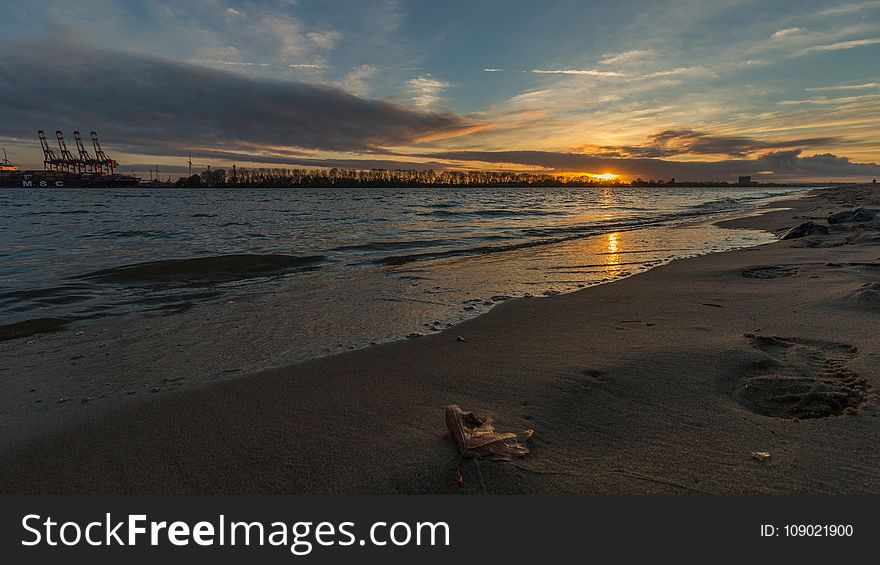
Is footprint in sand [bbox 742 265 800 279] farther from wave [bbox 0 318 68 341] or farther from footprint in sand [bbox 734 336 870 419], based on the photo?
wave [bbox 0 318 68 341]

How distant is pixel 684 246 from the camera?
11.5m

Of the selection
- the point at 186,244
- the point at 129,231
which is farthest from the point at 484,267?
the point at 129,231

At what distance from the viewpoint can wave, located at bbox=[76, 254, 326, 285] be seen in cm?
795

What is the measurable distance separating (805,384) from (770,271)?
5112 millimetres

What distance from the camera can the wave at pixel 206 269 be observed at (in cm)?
795

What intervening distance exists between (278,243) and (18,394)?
10.2 meters

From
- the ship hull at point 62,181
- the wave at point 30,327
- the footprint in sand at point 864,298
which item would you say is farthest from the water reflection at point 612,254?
the ship hull at point 62,181

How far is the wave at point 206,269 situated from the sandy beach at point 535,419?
5.43 metres

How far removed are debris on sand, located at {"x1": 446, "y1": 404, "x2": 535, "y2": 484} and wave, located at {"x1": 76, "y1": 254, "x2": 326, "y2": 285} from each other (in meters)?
6.74

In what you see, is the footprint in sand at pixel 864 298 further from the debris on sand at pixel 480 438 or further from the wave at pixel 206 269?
the wave at pixel 206 269

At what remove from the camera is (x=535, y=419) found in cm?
246

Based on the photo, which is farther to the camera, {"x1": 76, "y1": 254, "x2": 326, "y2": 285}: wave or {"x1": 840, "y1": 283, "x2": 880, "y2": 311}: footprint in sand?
{"x1": 76, "y1": 254, "x2": 326, "y2": 285}: wave

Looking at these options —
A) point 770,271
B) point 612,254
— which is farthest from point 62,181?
point 770,271

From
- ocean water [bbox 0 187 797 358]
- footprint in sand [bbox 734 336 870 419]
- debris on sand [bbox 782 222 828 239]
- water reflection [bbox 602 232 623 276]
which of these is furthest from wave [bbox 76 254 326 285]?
debris on sand [bbox 782 222 828 239]
